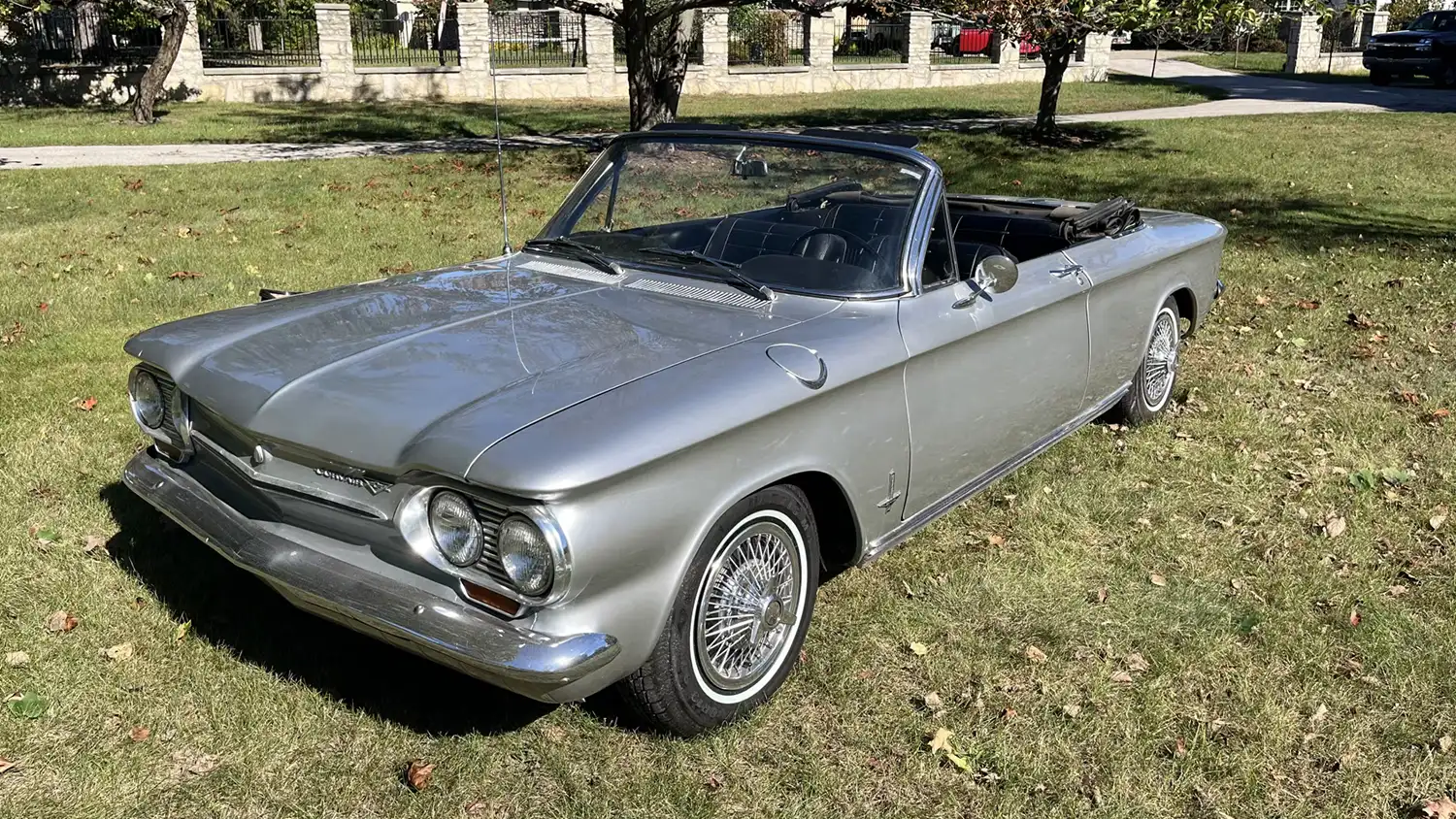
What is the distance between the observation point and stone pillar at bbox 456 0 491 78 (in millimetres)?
23156

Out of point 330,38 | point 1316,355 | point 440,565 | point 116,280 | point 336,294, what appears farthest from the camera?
point 330,38

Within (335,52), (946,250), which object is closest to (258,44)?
(335,52)

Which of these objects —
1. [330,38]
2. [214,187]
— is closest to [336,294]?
[214,187]

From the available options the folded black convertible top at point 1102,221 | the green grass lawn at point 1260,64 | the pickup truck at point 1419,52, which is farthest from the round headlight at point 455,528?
the green grass lawn at point 1260,64

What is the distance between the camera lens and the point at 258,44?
2294 cm

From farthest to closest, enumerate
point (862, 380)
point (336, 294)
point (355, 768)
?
1. point (336, 294)
2. point (862, 380)
3. point (355, 768)

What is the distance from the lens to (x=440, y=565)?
275 centimetres

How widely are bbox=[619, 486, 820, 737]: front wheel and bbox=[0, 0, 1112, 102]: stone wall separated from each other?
18474 millimetres

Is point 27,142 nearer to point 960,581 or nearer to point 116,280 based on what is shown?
point 116,280

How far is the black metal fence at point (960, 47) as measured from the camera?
27367 mm

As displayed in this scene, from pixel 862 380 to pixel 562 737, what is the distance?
1.34m

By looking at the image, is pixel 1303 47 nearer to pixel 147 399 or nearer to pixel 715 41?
pixel 715 41

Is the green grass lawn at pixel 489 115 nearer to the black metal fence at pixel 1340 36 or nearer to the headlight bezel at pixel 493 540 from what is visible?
the black metal fence at pixel 1340 36

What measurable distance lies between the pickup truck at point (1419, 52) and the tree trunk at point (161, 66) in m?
25.4
